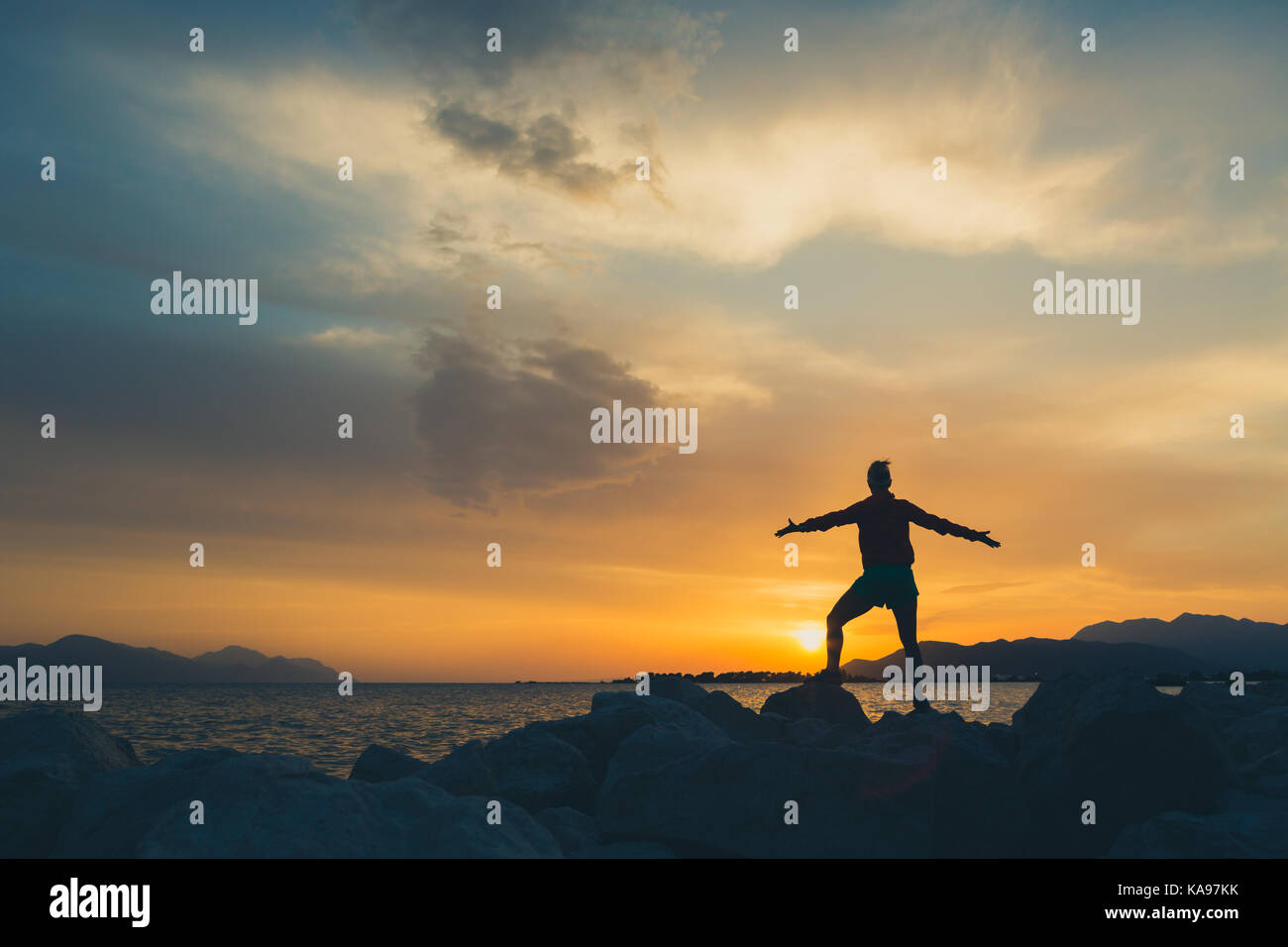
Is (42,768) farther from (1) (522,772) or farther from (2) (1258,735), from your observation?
(2) (1258,735)

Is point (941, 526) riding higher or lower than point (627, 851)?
higher

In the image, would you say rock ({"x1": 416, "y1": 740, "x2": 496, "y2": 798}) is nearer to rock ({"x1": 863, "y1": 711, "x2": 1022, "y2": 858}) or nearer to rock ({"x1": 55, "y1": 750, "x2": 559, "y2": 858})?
rock ({"x1": 55, "y1": 750, "x2": 559, "y2": 858})

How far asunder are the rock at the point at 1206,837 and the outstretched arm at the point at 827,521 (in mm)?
4496

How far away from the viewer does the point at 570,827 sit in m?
7.71

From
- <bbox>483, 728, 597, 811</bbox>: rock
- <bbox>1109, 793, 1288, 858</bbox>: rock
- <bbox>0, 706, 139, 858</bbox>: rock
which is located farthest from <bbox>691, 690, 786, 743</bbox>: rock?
<bbox>0, 706, 139, 858</bbox>: rock

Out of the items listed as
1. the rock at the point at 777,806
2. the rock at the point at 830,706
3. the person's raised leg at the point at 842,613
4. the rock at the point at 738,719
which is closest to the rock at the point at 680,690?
the rock at the point at 738,719

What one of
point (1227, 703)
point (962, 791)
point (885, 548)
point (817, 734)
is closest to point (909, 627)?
point (885, 548)

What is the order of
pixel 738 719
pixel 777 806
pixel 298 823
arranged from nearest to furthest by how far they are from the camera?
pixel 298 823, pixel 777 806, pixel 738 719

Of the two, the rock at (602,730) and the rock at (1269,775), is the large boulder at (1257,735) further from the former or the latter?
the rock at (602,730)

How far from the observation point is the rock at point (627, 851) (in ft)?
22.3

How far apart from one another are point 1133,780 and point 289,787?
23.7 feet

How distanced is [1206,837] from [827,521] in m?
4.94
